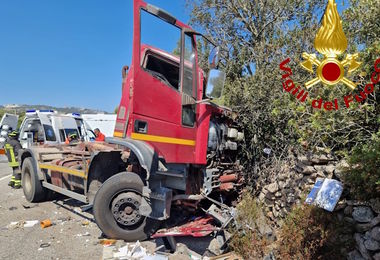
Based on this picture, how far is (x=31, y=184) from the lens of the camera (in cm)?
638

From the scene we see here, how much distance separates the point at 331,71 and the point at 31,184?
22.1ft

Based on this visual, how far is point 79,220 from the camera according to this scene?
5.34 metres

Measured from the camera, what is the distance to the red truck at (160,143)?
3660 millimetres

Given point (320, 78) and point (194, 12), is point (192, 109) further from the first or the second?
point (194, 12)

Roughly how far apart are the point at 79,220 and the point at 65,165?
3.64ft

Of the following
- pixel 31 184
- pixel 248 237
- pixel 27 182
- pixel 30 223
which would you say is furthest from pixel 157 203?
pixel 27 182

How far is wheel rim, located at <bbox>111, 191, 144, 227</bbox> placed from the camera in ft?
13.4

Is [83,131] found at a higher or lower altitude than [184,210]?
higher

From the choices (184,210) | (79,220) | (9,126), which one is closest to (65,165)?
(79,220)

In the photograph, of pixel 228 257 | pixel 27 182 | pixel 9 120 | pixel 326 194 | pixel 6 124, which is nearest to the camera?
pixel 326 194

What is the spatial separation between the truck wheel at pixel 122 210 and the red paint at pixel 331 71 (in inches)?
123

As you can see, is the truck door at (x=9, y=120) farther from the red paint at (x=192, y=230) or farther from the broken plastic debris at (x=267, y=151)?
the broken plastic debris at (x=267, y=151)

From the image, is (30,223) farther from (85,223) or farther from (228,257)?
(228,257)

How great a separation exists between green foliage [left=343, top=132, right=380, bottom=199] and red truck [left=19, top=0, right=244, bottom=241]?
6.47ft
